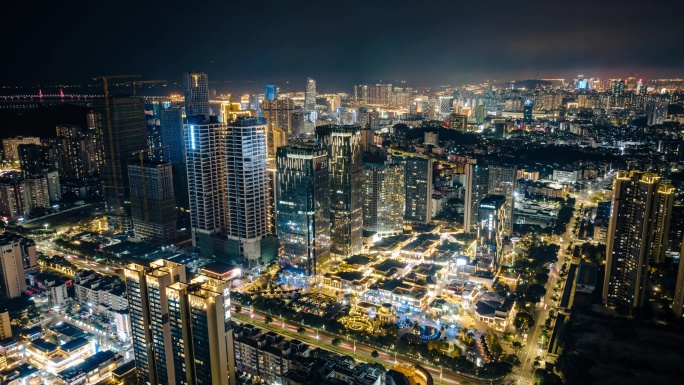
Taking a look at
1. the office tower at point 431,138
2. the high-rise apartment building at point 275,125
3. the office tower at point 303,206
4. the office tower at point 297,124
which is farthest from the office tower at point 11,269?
the office tower at point 431,138

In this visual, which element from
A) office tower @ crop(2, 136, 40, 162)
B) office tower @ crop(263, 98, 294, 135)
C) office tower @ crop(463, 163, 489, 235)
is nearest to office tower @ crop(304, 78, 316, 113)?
office tower @ crop(263, 98, 294, 135)

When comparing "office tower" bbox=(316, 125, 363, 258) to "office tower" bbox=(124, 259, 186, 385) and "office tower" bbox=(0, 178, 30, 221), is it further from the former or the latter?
"office tower" bbox=(0, 178, 30, 221)

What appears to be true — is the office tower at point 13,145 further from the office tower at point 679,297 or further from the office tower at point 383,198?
the office tower at point 679,297

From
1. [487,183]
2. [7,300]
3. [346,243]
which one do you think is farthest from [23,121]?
[487,183]

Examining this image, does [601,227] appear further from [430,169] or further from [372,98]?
[372,98]

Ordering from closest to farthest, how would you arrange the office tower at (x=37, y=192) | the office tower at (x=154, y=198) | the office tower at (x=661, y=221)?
the office tower at (x=661, y=221)
the office tower at (x=154, y=198)
the office tower at (x=37, y=192)

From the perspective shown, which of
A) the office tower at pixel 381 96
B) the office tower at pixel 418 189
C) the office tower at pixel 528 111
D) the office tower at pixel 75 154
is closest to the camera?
the office tower at pixel 418 189
